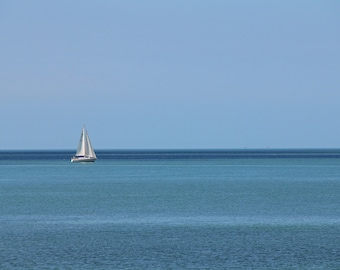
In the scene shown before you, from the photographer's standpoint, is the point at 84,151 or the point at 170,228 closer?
→ the point at 170,228

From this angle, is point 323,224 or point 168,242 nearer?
point 168,242

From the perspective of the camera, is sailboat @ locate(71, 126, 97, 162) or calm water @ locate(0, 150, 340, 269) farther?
sailboat @ locate(71, 126, 97, 162)

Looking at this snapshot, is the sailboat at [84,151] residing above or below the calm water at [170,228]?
above

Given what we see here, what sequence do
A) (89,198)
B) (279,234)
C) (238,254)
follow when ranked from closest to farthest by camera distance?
(238,254) < (279,234) < (89,198)

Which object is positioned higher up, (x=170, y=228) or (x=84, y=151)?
(x=84, y=151)

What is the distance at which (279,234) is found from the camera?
48594mm

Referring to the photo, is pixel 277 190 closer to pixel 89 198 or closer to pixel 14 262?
pixel 89 198

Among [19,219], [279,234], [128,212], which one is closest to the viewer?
[279,234]

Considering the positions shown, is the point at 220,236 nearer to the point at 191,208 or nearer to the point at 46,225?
the point at 46,225

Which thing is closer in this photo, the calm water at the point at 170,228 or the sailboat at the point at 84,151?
the calm water at the point at 170,228

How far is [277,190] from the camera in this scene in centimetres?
8894

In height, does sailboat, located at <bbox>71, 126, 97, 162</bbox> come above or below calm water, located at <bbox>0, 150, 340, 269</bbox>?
above

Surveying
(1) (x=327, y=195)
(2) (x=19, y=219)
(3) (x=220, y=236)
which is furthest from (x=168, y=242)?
(1) (x=327, y=195)

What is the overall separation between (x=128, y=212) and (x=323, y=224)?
15.4 meters
